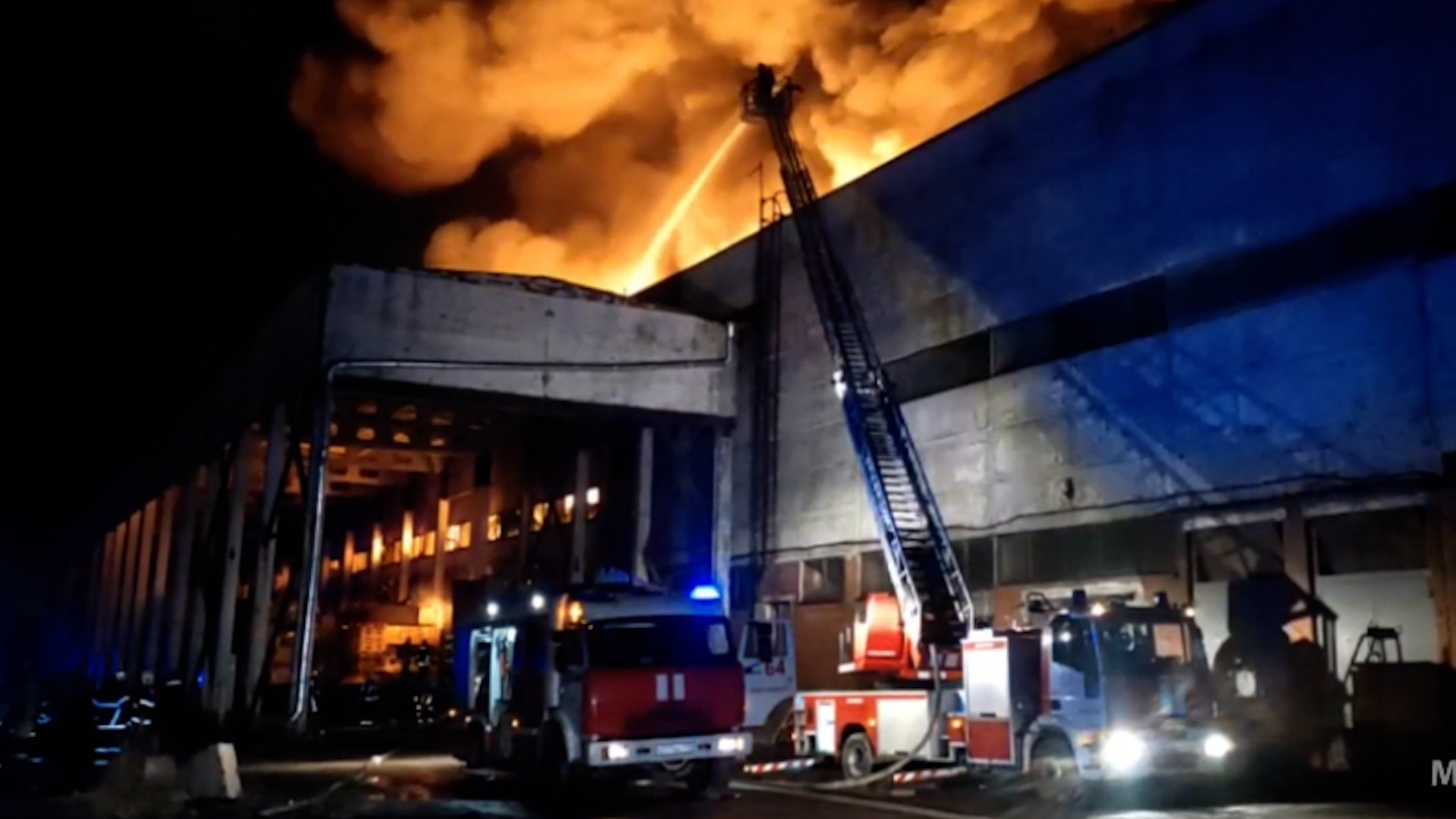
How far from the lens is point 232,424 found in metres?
32.9

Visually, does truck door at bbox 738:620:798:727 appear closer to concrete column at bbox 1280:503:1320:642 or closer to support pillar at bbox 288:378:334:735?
concrete column at bbox 1280:503:1320:642

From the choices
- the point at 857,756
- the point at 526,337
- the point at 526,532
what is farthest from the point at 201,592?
the point at 857,756

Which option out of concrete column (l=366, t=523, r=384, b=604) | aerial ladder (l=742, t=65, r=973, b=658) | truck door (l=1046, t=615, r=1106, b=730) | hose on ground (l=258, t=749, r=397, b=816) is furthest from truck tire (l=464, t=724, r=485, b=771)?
concrete column (l=366, t=523, r=384, b=604)

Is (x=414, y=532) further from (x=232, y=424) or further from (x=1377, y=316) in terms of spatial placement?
(x=1377, y=316)

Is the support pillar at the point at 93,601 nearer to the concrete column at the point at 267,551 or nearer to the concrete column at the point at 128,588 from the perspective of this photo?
the concrete column at the point at 128,588

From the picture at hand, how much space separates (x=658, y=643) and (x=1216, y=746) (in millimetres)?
5827

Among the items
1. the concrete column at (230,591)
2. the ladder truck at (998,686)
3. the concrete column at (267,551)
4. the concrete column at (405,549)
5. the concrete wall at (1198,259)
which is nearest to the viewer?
the ladder truck at (998,686)

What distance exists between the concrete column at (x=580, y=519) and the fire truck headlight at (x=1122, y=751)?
1790cm

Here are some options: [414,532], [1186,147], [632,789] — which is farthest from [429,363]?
[414,532]

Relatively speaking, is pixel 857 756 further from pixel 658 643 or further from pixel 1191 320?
pixel 1191 320

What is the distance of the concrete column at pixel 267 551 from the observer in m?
26.8

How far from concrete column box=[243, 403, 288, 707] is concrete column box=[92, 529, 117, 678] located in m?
33.9

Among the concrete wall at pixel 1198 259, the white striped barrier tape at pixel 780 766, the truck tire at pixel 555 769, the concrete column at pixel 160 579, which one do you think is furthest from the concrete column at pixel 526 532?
the truck tire at pixel 555 769

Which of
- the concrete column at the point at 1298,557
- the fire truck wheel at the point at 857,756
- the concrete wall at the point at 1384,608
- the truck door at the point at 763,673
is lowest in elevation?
the fire truck wheel at the point at 857,756
